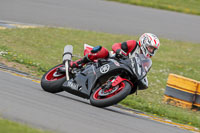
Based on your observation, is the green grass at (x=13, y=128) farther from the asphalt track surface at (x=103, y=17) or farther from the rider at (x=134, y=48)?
the asphalt track surface at (x=103, y=17)

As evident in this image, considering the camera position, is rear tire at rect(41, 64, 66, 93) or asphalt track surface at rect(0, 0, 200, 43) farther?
asphalt track surface at rect(0, 0, 200, 43)

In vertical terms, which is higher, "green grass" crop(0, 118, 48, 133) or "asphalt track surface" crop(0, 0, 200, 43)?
"green grass" crop(0, 118, 48, 133)

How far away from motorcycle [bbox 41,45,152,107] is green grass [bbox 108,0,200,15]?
1534 cm

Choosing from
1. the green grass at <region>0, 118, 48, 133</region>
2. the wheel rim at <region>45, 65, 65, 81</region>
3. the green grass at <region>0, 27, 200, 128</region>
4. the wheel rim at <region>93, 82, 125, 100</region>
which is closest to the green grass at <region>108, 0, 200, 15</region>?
the green grass at <region>0, 27, 200, 128</region>

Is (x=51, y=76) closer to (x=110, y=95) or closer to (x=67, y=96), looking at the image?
(x=67, y=96)

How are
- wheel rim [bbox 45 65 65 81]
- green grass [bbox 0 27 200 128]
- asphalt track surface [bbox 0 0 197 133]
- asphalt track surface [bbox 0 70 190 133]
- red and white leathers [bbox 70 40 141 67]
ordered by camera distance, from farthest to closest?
green grass [bbox 0 27 200 128] < wheel rim [bbox 45 65 65 81] < red and white leathers [bbox 70 40 141 67] < asphalt track surface [bbox 0 0 197 133] < asphalt track surface [bbox 0 70 190 133]

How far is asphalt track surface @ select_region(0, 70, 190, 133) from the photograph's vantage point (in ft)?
16.6

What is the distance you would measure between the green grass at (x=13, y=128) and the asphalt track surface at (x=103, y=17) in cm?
1236

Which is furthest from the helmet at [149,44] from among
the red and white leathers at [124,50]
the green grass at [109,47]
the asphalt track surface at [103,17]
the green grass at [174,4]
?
the green grass at [174,4]

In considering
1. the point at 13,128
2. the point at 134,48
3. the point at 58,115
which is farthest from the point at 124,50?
the point at 13,128

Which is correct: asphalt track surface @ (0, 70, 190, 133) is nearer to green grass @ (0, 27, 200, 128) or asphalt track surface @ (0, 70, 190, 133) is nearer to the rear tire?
the rear tire

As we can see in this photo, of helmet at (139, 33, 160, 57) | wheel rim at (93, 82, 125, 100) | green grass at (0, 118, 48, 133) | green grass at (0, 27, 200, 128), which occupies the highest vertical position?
→ helmet at (139, 33, 160, 57)

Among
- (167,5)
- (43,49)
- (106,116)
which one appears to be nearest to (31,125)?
(106,116)

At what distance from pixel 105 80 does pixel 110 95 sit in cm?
43
